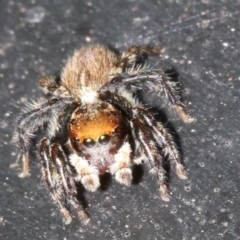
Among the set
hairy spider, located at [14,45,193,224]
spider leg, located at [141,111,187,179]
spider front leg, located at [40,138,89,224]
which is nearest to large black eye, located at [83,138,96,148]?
hairy spider, located at [14,45,193,224]

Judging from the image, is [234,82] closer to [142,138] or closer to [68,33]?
[142,138]

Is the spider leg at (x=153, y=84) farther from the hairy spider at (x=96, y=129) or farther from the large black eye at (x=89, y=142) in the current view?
the large black eye at (x=89, y=142)

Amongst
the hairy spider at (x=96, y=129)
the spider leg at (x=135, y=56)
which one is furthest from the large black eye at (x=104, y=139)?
the spider leg at (x=135, y=56)

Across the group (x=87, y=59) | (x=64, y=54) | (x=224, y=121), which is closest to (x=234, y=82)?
(x=224, y=121)

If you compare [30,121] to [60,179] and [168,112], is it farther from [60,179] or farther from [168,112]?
[168,112]

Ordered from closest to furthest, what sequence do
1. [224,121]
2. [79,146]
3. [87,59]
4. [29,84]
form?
[79,146] → [224,121] → [87,59] → [29,84]

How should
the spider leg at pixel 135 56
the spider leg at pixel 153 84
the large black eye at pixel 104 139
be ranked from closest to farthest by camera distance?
the large black eye at pixel 104 139, the spider leg at pixel 153 84, the spider leg at pixel 135 56

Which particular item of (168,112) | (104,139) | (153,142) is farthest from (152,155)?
(168,112)
